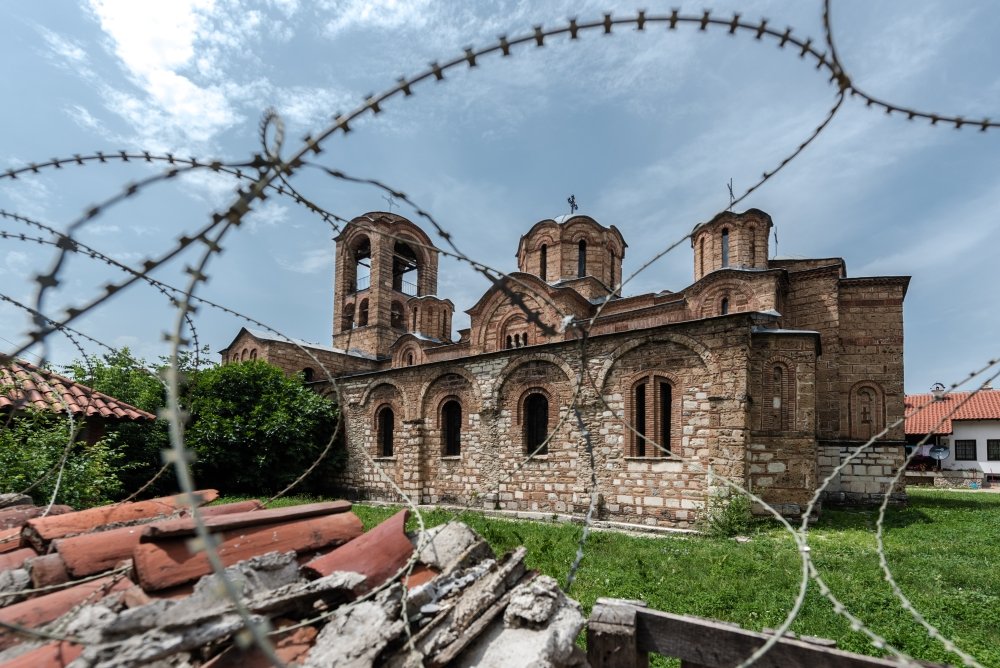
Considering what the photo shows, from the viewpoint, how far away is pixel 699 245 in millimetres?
19172

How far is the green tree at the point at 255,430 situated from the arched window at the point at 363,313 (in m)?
10.4

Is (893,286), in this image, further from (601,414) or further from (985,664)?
(985,664)

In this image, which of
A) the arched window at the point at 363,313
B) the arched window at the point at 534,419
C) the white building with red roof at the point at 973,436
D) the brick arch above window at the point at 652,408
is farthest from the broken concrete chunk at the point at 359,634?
the white building with red roof at the point at 973,436

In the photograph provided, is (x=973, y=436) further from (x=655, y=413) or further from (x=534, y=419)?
(x=534, y=419)

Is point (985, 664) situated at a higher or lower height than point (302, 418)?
lower

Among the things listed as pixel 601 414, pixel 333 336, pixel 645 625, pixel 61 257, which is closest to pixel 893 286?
pixel 601 414

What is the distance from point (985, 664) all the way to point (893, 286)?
1616 cm

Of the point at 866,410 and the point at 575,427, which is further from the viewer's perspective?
the point at 866,410

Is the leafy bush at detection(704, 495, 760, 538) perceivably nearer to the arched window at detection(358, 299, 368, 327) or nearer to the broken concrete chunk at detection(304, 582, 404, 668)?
the broken concrete chunk at detection(304, 582, 404, 668)

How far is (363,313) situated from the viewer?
27281 millimetres

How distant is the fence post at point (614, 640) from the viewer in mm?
2176

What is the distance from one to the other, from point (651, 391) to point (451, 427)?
6.14m

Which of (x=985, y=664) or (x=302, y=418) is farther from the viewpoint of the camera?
(x=302, y=418)

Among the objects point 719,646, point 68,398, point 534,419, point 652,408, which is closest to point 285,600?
point 719,646
